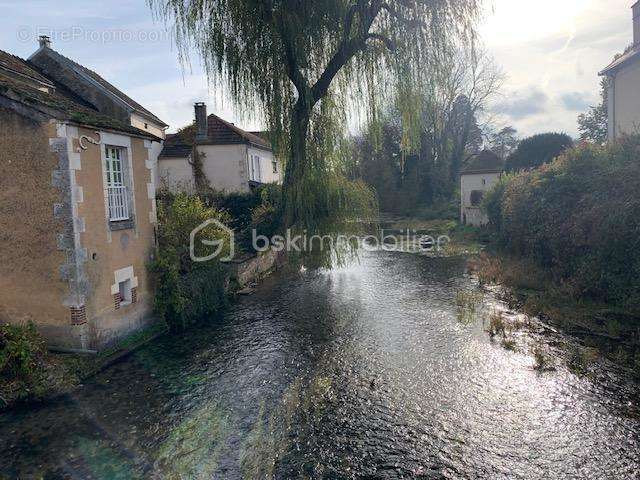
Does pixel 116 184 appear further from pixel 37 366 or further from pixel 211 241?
pixel 37 366

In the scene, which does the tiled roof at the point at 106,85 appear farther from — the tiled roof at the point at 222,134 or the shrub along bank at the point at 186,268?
the shrub along bank at the point at 186,268

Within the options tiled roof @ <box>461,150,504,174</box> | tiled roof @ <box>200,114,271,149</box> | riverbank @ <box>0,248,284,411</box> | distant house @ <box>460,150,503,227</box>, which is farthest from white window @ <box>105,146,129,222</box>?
tiled roof @ <box>461,150,504,174</box>

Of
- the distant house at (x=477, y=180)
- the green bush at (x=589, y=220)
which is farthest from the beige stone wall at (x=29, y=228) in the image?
the distant house at (x=477, y=180)

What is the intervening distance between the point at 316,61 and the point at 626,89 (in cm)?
1499

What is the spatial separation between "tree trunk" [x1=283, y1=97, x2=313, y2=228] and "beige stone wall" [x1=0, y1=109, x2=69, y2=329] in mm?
6644

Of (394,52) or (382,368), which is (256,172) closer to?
(394,52)

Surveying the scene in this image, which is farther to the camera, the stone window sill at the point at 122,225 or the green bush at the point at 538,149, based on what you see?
the green bush at the point at 538,149

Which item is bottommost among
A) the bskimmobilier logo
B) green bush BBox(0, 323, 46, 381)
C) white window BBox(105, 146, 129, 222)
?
green bush BBox(0, 323, 46, 381)

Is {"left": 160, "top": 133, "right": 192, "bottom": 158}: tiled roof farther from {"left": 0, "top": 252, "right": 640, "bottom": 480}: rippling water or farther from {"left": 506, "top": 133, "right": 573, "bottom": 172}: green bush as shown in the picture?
{"left": 506, "top": 133, "right": 573, "bottom": 172}: green bush

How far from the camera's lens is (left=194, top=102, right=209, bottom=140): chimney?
2745 cm

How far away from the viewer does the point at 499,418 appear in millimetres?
6793

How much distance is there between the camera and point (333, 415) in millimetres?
7051

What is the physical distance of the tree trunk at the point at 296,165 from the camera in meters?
13.4

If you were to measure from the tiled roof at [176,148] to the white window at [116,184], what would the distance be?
16762 millimetres
